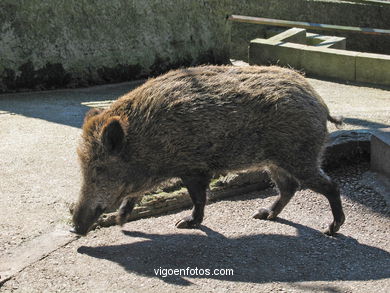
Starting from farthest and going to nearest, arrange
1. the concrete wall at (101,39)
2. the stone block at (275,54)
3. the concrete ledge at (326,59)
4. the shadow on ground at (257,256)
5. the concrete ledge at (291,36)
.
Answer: the concrete ledge at (291,36) < the stone block at (275,54) < the concrete ledge at (326,59) < the concrete wall at (101,39) < the shadow on ground at (257,256)

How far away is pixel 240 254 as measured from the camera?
4492 mm

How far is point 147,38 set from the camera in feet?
32.0

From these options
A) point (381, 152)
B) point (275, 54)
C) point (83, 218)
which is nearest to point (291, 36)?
point (275, 54)

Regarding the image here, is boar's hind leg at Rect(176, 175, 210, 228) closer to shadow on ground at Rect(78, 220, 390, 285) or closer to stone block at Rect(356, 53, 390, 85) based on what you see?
shadow on ground at Rect(78, 220, 390, 285)

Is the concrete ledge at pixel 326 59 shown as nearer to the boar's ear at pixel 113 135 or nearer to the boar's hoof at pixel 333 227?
the boar's hoof at pixel 333 227

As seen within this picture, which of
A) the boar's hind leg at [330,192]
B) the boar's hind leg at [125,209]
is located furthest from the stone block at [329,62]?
the boar's hind leg at [125,209]

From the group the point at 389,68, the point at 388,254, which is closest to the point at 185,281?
the point at 388,254

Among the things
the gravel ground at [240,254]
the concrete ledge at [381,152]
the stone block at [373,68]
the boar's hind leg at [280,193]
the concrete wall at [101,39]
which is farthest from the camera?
the stone block at [373,68]

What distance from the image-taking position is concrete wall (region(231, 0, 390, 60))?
1185 centimetres

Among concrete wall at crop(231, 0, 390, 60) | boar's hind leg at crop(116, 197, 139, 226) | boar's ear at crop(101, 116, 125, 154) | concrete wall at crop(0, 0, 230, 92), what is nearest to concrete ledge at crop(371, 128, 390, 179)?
boar's hind leg at crop(116, 197, 139, 226)

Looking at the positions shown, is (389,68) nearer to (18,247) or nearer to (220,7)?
(220,7)

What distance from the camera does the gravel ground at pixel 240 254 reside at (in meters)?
4.05

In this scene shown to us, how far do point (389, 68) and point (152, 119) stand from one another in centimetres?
574

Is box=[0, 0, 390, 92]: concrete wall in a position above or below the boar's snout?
above
